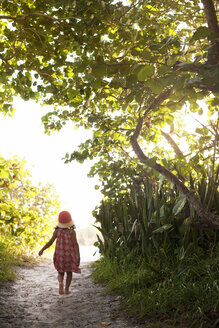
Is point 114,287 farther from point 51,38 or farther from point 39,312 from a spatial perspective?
point 51,38

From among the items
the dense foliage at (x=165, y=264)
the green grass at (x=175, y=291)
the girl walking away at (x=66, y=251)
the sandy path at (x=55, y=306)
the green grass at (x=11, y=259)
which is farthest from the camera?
the green grass at (x=11, y=259)

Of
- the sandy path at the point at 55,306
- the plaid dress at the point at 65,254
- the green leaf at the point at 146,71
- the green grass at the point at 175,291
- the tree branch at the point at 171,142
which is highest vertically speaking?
the tree branch at the point at 171,142

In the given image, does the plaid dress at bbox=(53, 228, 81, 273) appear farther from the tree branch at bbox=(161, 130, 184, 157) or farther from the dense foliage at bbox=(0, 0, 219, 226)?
the tree branch at bbox=(161, 130, 184, 157)

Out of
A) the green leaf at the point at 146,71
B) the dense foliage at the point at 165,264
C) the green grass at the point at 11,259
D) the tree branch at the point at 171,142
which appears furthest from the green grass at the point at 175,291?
the tree branch at the point at 171,142

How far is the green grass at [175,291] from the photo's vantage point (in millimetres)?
2504

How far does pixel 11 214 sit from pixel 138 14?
10.1 feet

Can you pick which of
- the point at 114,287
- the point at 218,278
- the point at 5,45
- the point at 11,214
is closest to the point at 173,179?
the point at 218,278

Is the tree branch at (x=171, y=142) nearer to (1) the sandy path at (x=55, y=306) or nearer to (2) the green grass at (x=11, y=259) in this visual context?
(1) the sandy path at (x=55, y=306)

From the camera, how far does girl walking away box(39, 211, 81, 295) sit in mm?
4504

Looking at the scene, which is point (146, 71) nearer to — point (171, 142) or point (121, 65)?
point (121, 65)

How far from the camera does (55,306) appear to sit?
370cm

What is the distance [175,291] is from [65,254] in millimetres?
2141

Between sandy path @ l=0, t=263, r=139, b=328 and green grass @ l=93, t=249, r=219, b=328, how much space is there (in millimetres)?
222

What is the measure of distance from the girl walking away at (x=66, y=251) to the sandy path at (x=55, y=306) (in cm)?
33
